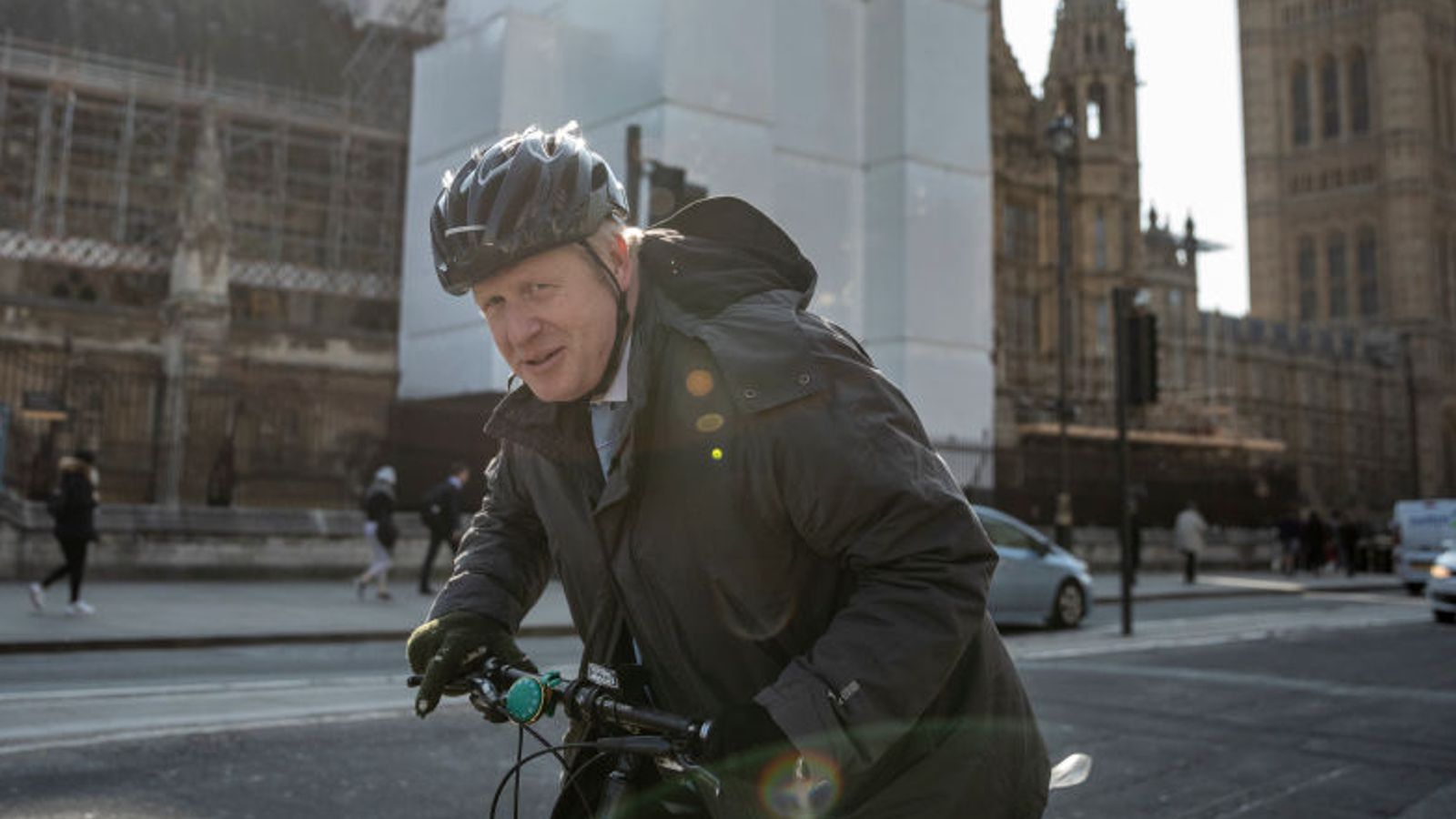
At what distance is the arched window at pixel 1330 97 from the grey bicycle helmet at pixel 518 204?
372 feet

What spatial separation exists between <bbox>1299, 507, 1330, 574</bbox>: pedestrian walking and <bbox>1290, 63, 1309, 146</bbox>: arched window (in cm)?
8410

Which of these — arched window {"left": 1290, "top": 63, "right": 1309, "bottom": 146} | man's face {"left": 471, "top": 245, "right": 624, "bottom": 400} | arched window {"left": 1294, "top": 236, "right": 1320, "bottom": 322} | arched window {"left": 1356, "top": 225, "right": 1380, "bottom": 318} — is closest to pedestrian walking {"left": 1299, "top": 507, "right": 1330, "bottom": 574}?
man's face {"left": 471, "top": 245, "right": 624, "bottom": 400}

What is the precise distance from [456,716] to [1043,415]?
4086cm

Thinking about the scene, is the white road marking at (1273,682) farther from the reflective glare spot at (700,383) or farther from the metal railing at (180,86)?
the metal railing at (180,86)

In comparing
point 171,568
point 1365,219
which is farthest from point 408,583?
point 1365,219

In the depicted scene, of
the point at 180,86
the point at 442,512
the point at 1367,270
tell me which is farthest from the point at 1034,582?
the point at 1367,270

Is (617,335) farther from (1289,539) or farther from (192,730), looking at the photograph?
(1289,539)

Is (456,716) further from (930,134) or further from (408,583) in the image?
(930,134)

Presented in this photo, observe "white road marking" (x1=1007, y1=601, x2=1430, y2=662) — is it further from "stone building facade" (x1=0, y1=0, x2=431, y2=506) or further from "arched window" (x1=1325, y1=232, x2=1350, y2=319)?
"arched window" (x1=1325, y1=232, x2=1350, y2=319)

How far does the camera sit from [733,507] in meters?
1.86

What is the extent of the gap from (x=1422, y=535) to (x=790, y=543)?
1055 inches

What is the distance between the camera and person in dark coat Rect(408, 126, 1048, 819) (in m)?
1.73

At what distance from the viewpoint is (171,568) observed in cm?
1744

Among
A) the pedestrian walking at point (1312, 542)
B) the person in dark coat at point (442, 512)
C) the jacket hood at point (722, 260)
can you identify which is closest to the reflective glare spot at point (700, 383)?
the jacket hood at point (722, 260)
